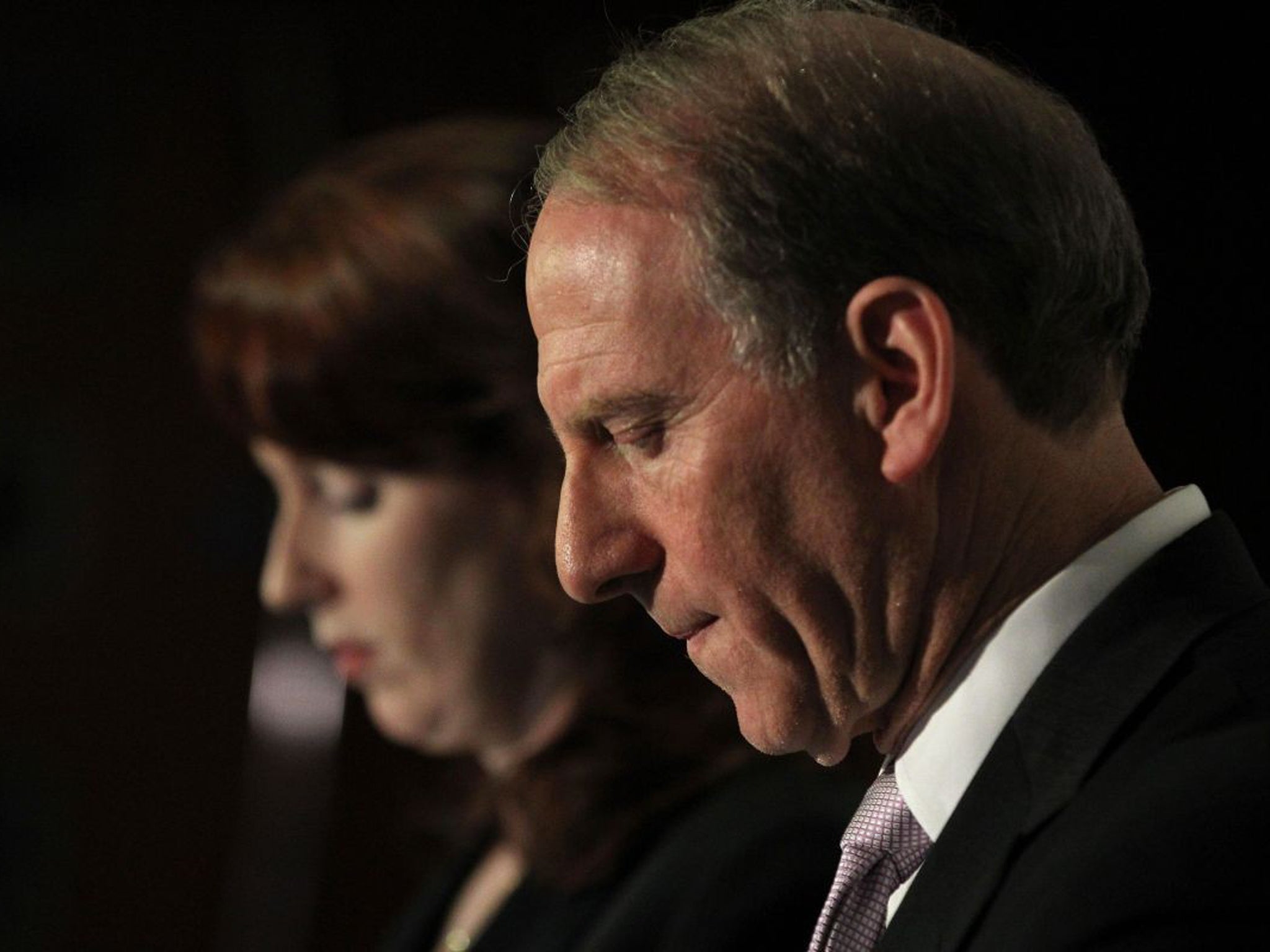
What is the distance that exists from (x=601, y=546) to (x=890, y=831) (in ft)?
0.92

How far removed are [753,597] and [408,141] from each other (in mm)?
1357

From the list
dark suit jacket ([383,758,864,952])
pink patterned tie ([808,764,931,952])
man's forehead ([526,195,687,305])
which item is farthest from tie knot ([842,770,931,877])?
dark suit jacket ([383,758,864,952])

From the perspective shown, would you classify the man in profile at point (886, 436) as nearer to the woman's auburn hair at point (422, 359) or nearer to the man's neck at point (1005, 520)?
the man's neck at point (1005, 520)

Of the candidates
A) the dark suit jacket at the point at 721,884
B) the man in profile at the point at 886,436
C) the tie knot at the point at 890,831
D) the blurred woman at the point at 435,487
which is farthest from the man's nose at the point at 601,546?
the blurred woman at the point at 435,487

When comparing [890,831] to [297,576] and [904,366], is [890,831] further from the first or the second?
[297,576]

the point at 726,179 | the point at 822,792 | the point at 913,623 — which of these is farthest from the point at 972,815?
the point at 822,792

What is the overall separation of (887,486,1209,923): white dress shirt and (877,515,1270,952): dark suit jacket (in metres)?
0.02

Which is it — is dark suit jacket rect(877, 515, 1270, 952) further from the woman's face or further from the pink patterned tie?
the woman's face

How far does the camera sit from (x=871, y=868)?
1276 millimetres

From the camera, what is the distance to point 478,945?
7.47ft

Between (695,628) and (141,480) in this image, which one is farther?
(141,480)

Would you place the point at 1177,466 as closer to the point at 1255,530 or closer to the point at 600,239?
the point at 1255,530

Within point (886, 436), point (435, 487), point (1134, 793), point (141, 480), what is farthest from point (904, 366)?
point (141, 480)

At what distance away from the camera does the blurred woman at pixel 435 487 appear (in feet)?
7.36
